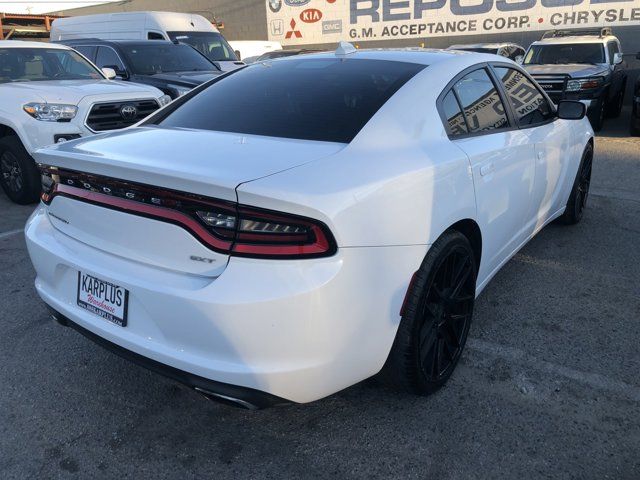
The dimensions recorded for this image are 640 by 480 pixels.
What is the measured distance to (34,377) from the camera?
283 cm

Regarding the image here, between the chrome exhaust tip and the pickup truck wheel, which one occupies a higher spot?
the chrome exhaust tip

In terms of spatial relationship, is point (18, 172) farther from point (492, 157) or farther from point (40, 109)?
point (492, 157)

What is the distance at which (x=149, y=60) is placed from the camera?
923 cm

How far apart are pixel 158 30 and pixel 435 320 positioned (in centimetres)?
1151

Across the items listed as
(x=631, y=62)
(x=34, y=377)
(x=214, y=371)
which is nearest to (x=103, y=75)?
(x=34, y=377)

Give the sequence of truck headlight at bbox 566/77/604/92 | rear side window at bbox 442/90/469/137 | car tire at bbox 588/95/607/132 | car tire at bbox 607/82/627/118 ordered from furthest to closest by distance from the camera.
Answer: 1. car tire at bbox 607/82/627/118
2. car tire at bbox 588/95/607/132
3. truck headlight at bbox 566/77/604/92
4. rear side window at bbox 442/90/469/137

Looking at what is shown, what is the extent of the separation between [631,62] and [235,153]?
619 inches

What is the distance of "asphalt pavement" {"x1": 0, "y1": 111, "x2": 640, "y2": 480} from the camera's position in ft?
7.30

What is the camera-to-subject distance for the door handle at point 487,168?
2.78 m

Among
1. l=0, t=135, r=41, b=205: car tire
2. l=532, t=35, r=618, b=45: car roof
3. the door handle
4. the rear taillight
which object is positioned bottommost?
l=0, t=135, r=41, b=205: car tire

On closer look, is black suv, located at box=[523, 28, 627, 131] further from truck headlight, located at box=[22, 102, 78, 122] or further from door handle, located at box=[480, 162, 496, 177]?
truck headlight, located at box=[22, 102, 78, 122]

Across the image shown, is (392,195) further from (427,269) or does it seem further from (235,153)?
(235,153)

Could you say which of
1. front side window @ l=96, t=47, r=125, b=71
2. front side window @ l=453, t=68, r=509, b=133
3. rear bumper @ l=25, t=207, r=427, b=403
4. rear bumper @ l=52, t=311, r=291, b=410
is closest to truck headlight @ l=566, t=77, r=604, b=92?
front side window @ l=453, t=68, r=509, b=133

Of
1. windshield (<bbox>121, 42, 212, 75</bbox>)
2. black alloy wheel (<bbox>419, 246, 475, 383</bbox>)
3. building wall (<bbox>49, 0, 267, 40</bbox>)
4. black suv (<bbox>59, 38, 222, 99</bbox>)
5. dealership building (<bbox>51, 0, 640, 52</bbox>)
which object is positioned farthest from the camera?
building wall (<bbox>49, 0, 267, 40</bbox>)
